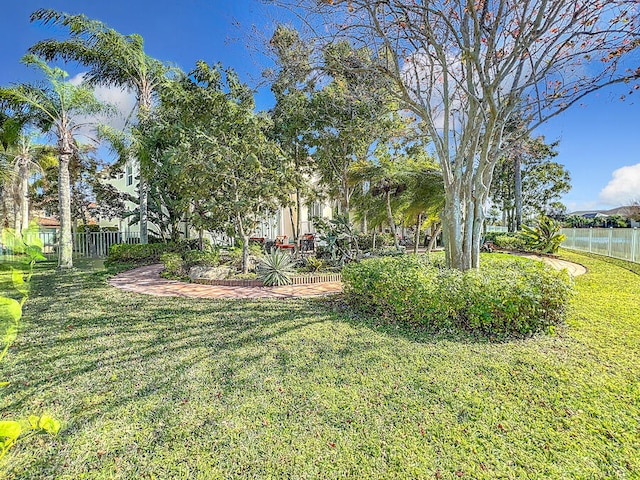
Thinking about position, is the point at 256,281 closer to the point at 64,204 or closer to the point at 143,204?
the point at 143,204

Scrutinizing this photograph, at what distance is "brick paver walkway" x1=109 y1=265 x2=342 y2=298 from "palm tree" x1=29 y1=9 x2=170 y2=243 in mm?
6722

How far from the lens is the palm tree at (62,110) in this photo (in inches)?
520

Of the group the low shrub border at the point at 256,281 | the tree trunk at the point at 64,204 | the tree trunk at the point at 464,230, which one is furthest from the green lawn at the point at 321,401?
the tree trunk at the point at 64,204

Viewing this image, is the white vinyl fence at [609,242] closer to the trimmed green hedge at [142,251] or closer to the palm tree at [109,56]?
the trimmed green hedge at [142,251]

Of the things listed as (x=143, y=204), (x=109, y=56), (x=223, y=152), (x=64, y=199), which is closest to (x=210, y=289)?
(x=223, y=152)

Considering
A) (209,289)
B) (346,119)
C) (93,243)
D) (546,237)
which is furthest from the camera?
(93,243)

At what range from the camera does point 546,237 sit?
54.4 feet

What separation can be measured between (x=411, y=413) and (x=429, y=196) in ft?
36.5

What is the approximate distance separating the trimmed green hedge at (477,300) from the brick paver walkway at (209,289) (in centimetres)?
292

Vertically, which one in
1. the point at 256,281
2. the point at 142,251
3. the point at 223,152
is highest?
the point at 223,152

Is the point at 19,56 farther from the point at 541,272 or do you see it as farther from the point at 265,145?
the point at 541,272

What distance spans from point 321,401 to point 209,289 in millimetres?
6813

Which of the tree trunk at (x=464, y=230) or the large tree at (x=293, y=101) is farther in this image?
the large tree at (x=293, y=101)

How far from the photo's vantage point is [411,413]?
3.23m
